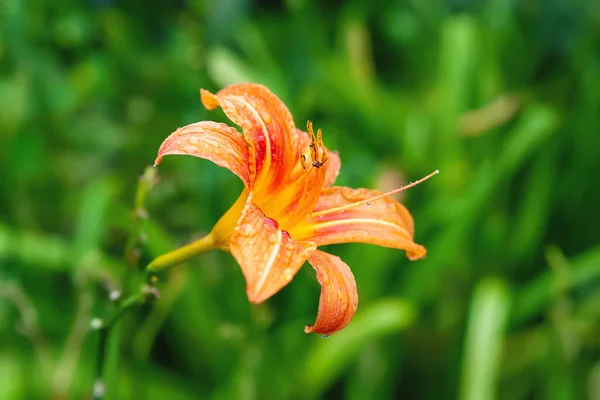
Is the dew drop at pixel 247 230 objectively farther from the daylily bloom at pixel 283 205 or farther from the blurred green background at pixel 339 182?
the blurred green background at pixel 339 182

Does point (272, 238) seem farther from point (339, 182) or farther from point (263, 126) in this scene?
point (339, 182)

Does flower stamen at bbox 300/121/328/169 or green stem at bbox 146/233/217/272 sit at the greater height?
flower stamen at bbox 300/121/328/169

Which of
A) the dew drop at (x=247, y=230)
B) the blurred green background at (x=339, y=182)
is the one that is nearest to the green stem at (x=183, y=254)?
the dew drop at (x=247, y=230)

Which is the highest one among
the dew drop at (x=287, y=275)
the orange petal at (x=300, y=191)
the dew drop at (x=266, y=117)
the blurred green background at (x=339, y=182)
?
the blurred green background at (x=339, y=182)

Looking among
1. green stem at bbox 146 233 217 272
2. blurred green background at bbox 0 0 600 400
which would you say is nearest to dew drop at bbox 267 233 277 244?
green stem at bbox 146 233 217 272

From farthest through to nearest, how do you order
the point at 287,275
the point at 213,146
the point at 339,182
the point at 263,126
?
the point at 339,182
the point at 263,126
the point at 213,146
the point at 287,275

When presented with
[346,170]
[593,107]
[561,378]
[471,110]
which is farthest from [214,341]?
[593,107]

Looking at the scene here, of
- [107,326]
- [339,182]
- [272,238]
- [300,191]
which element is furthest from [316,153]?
[339,182]

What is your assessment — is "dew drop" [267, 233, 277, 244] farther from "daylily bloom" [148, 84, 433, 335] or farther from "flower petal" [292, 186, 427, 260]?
"flower petal" [292, 186, 427, 260]
